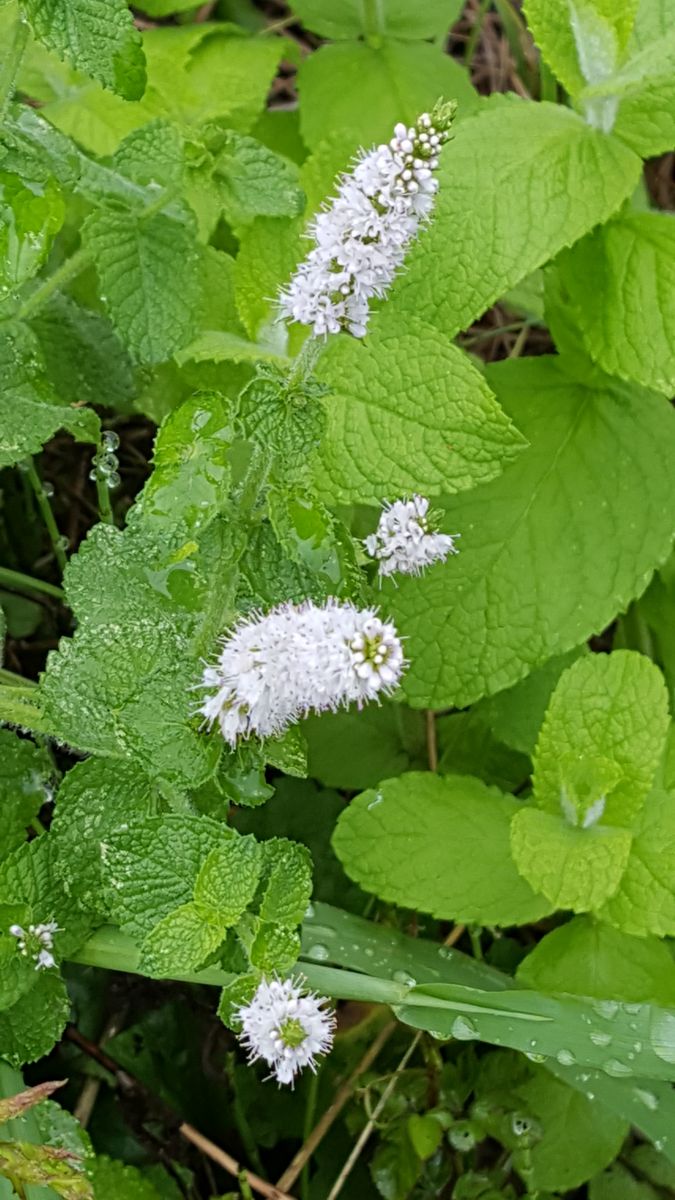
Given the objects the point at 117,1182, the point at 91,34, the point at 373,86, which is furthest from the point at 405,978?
the point at 373,86

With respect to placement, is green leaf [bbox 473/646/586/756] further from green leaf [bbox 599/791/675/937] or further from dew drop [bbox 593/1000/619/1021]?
dew drop [bbox 593/1000/619/1021]

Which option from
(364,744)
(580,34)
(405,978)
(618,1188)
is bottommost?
(618,1188)

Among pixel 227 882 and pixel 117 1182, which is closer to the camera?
pixel 227 882

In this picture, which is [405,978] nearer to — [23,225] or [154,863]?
[154,863]

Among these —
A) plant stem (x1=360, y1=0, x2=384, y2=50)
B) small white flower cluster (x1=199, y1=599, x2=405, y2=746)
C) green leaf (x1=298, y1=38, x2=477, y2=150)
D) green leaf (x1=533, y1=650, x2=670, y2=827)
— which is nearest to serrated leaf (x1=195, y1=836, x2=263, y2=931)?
small white flower cluster (x1=199, y1=599, x2=405, y2=746)

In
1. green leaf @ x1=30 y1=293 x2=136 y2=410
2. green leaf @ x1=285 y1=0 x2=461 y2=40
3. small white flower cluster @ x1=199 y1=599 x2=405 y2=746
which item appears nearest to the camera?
small white flower cluster @ x1=199 y1=599 x2=405 y2=746

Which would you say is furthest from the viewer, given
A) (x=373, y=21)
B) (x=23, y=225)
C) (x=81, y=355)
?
(x=373, y=21)

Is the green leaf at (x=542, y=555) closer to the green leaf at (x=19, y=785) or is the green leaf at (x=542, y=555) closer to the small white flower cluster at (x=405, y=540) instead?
the small white flower cluster at (x=405, y=540)

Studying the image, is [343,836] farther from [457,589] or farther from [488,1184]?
[488,1184]
